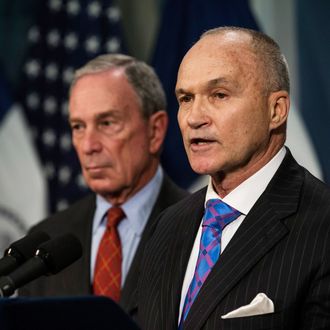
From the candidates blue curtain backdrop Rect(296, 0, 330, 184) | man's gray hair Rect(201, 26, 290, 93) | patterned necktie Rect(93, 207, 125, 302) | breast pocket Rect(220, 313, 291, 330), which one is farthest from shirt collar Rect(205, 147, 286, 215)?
blue curtain backdrop Rect(296, 0, 330, 184)

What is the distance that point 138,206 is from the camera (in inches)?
118

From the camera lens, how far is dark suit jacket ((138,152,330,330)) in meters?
1.71

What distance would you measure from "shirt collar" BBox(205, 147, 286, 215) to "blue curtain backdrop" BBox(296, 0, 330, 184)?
4.71 feet

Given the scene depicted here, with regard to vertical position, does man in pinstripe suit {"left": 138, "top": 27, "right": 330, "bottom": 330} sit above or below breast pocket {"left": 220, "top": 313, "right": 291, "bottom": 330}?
above

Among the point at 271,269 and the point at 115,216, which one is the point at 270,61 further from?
the point at 115,216

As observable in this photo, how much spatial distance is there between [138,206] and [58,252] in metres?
1.20

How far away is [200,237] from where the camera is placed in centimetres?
201

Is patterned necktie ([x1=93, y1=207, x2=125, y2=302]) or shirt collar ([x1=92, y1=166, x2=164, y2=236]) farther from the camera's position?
shirt collar ([x1=92, y1=166, x2=164, y2=236])

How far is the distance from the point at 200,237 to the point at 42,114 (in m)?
2.67

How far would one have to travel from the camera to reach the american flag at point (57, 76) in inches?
174

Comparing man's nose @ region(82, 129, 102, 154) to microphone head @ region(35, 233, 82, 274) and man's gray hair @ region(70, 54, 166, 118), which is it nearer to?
man's gray hair @ region(70, 54, 166, 118)

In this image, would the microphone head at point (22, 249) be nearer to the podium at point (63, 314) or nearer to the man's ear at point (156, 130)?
the podium at point (63, 314)

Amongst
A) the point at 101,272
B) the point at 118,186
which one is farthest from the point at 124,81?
the point at 101,272

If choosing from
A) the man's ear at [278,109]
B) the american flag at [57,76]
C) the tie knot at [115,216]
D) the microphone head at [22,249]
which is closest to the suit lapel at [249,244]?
the man's ear at [278,109]
